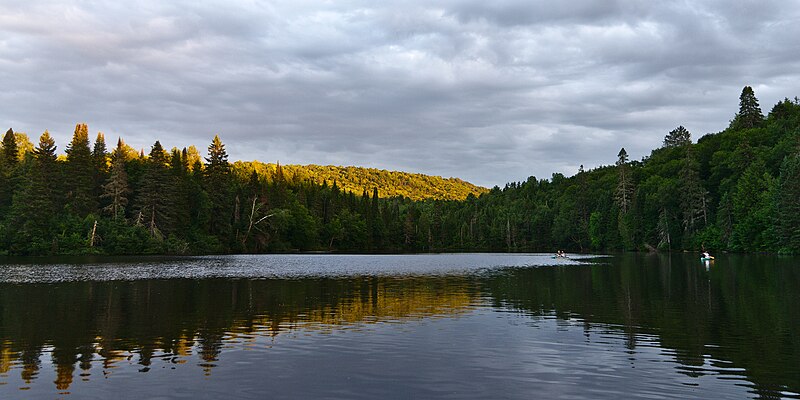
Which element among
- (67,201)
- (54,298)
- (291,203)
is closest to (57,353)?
(54,298)

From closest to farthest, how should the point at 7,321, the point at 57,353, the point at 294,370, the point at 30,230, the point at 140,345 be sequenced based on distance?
1. the point at 294,370
2. the point at 57,353
3. the point at 140,345
4. the point at 7,321
5. the point at 30,230

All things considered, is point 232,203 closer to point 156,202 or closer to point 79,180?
point 156,202

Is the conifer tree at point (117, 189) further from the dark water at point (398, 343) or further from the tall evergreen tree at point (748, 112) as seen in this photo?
the tall evergreen tree at point (748, 112)

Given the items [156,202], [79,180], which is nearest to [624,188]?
[156,202]

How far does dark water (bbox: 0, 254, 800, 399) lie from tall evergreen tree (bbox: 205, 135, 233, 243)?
4018 inches

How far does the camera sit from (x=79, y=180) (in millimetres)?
122188

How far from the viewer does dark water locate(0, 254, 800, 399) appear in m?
16.3

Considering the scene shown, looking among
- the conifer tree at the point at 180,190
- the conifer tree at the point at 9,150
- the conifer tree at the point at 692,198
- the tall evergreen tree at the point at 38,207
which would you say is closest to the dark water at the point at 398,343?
the tall evergreen tree at the point at 38,207

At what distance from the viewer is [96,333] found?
25141 mm

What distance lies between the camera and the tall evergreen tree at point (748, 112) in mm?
189000

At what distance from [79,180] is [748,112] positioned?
201128 millimetres

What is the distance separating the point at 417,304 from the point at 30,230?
334ft

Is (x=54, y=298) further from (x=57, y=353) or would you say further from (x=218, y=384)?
(x=218, y=384)

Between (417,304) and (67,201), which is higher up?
(67,201)
